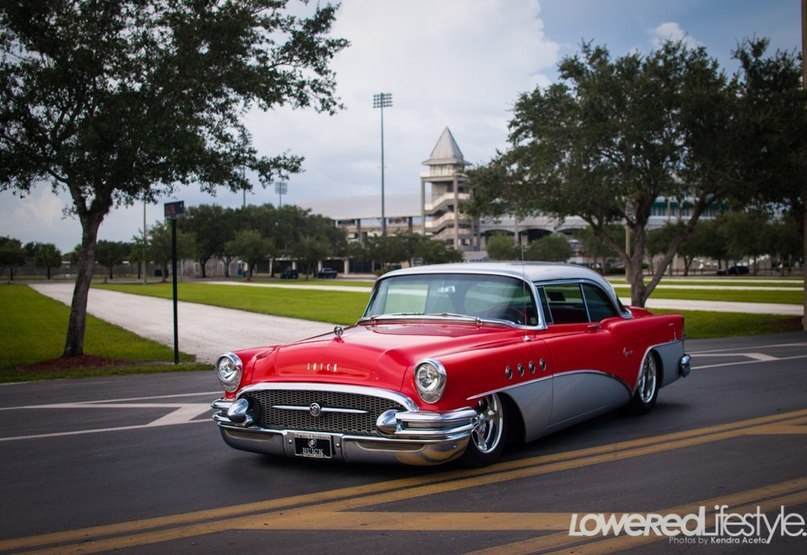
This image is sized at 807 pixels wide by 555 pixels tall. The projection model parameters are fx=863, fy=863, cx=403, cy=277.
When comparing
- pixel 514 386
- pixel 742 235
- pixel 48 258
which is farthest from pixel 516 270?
pixel 48 258

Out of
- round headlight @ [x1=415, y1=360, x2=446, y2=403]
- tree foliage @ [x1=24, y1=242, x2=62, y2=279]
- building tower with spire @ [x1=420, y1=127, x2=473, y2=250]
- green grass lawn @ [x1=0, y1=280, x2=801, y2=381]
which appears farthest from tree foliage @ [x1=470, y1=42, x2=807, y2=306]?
tree foliage @ [x1=24, y1=242, x2=62, y2=279]

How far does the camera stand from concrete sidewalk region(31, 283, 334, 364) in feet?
66.7

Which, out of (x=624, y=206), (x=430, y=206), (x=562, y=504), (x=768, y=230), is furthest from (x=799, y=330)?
(x=430, y=206)

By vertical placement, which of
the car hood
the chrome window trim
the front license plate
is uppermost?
the chrome window trim

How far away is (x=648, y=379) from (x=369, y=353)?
4.00 metres

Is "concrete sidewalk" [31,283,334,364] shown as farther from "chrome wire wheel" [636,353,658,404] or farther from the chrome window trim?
"chrome wire wheel" [636,353,658,404]

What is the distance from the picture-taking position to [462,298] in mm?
7543

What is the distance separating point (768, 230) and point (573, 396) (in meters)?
75.2

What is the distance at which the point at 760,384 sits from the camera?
10.9m

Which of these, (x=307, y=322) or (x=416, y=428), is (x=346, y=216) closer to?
(x=307, y=322)

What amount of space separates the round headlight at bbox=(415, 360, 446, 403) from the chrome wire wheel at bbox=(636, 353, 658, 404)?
11.7 feet

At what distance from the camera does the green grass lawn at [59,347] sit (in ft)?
49.9

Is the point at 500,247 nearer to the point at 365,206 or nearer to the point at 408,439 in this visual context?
the point at 365,206

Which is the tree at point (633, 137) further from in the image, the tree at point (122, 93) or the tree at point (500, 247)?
the tree at point (500, 247)
